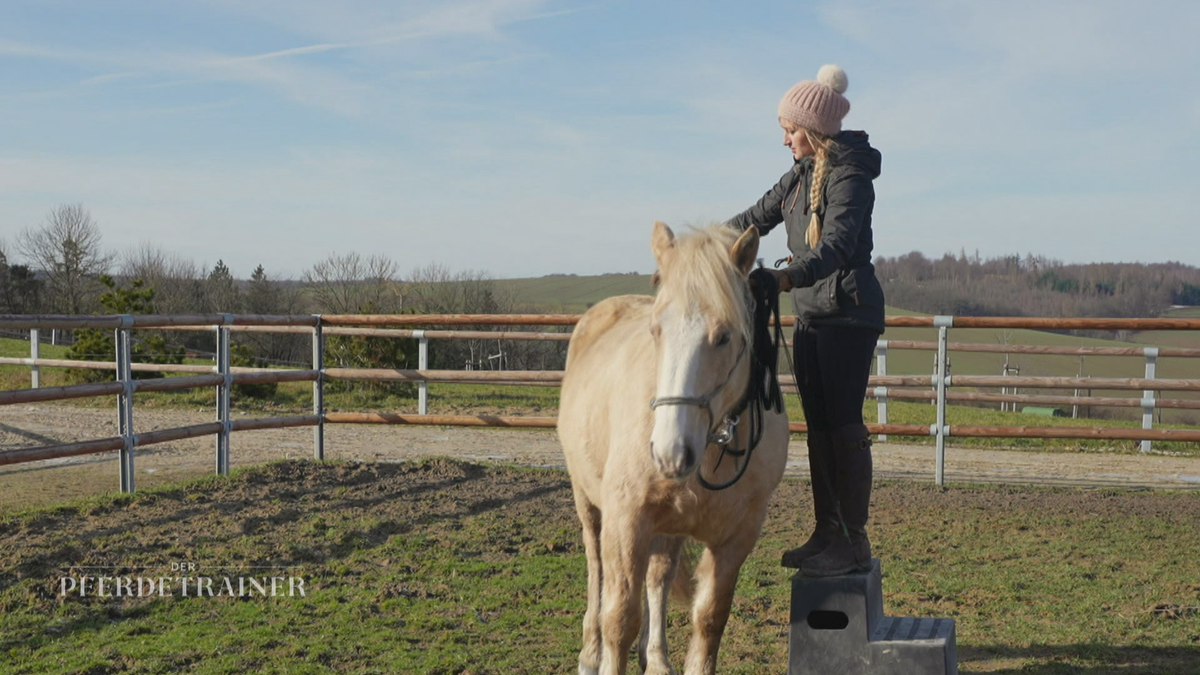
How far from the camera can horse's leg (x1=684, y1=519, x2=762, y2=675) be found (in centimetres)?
303

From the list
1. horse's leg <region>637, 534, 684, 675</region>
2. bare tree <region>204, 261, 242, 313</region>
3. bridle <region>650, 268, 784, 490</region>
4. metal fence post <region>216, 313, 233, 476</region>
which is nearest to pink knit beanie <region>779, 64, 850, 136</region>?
bridle <region>650, 268, 784, 490</region>

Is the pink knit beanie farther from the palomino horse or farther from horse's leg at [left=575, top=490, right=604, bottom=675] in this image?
horse's leg at [left=575, top=490, right=604, bottom=675]

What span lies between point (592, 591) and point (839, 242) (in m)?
1.82

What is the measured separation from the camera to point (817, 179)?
10.0ft

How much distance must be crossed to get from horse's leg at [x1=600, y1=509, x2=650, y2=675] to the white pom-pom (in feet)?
4.99

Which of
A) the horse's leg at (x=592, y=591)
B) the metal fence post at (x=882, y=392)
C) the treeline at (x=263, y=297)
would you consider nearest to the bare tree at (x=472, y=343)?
the treeline at (x=263, y=297)

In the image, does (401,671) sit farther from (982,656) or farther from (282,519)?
(282,519)

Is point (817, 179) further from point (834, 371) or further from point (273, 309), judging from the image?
point (273, 309)

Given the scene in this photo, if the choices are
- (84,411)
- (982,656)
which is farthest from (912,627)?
(84,411)

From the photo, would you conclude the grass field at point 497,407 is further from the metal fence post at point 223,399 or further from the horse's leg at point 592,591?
the horse's leg at point 592,591

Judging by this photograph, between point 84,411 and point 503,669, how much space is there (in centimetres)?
1271

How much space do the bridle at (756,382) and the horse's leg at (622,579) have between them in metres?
0.27

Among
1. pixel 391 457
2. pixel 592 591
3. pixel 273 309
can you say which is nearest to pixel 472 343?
pixel 273 309

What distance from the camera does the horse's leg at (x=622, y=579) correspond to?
2838 mm
